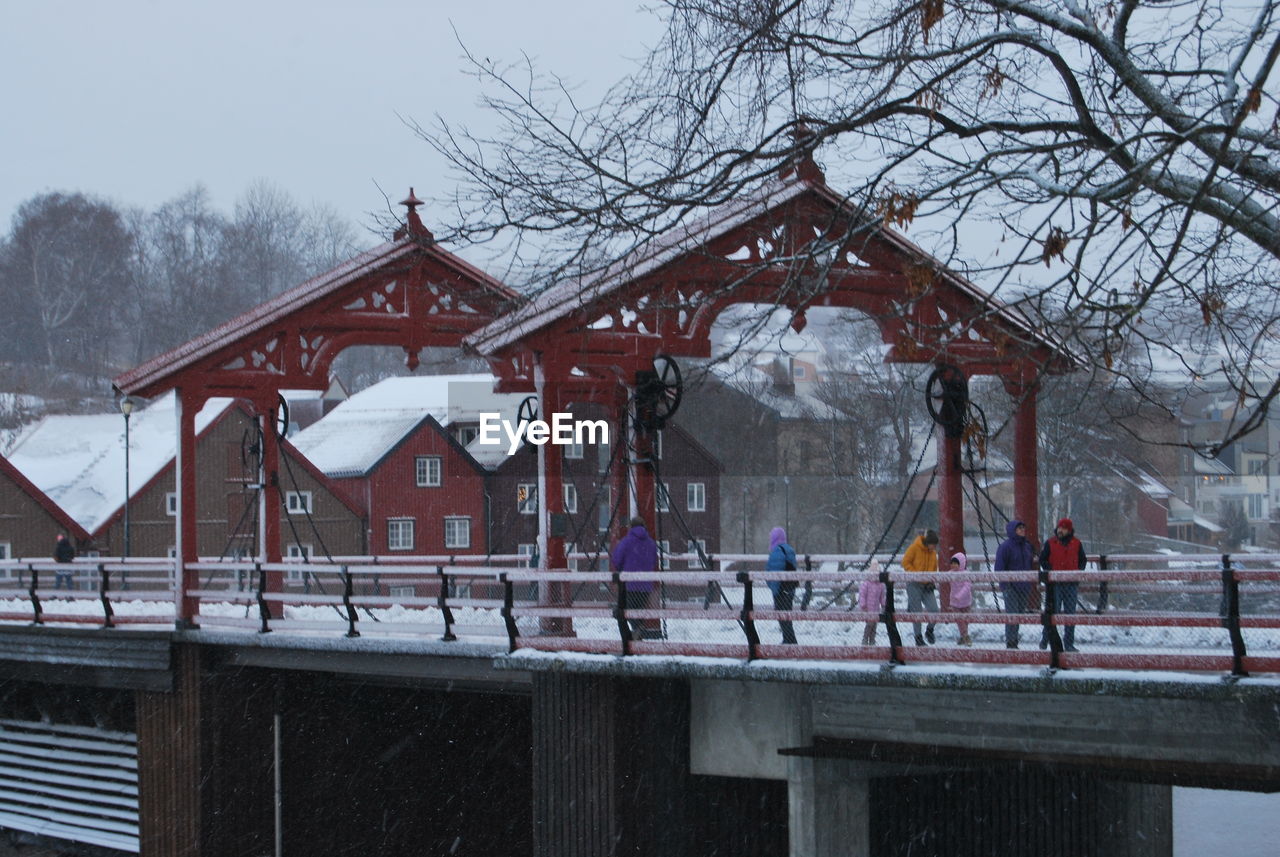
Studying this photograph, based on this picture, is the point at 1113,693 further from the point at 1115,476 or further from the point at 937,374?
the point at 1115,476

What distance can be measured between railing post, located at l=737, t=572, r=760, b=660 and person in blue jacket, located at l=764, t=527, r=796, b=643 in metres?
0.37

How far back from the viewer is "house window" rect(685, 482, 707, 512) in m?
38.9

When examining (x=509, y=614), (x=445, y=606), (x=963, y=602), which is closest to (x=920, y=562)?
(x=963, y=602)

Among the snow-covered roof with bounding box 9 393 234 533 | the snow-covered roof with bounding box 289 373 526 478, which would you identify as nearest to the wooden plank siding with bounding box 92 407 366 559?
the snow-covered roof with bounding box 9 393 234 533

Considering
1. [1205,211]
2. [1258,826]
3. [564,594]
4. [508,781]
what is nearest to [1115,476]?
[1258,826]

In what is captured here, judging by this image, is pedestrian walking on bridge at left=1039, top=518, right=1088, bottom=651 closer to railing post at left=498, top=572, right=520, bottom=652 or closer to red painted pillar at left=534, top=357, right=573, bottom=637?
red painted pillar at left=534, top=357, right=573, bottom=637

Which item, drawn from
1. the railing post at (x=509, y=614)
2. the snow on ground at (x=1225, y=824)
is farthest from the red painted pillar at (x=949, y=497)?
the snow on ground at (x=1225, y=824)

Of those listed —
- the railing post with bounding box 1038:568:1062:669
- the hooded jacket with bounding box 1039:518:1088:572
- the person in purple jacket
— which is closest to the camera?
the railing post with bounding box 1038:568:1062:669

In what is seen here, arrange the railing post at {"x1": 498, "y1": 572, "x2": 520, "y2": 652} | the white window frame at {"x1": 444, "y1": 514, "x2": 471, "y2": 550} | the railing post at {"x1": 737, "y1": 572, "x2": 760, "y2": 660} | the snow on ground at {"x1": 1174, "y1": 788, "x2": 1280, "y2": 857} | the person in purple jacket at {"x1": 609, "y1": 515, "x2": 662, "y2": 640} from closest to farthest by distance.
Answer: the railing post at {"x1": 737, "y1": 572, "x2": 760, "y2": 660}
the railing post at {"x1": 498, "y1": 572, "x2": 520, "y2": 652}
the person in purple jacket at {"x1": 609, "y1": 515, "x2": 662, "y2": 640}
the snow on ground at {"x1": 1174, "y1": 788, "x2": 1280, "y2": 857}
the white window frame at {"x1": 444, "y1": 514, "x2": 471, "y2": 550}

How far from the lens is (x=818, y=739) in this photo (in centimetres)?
1405

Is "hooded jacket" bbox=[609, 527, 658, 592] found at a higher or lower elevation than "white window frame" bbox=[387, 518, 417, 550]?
higher

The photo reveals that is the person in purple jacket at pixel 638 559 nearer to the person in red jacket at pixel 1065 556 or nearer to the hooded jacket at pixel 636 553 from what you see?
the hooded jacket at pixel 636 553

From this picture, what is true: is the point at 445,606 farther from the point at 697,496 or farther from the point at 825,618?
the point at 697,496

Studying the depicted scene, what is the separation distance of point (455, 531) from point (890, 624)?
26831mm
